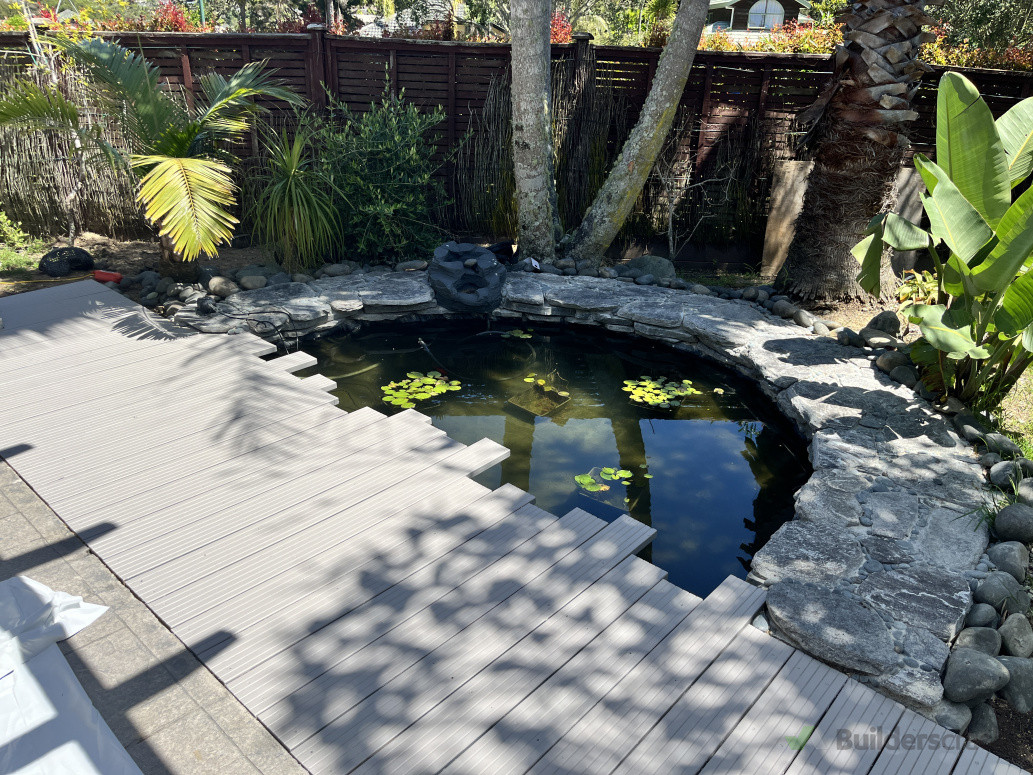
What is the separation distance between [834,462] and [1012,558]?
2.95 ft

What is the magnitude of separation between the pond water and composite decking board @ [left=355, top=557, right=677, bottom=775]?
510 mm

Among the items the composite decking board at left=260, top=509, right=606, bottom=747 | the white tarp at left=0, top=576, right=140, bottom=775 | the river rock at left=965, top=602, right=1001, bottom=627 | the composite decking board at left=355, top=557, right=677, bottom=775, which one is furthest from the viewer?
the river rock at left=965, top=602, right=1001, bottom=627

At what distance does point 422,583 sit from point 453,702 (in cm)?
57

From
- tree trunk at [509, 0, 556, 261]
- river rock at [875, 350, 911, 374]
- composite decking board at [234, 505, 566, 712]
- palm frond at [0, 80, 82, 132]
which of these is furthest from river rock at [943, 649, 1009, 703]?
Answer: palm frond at [0, 80, 82, 132]

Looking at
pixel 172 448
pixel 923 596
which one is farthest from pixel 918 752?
pixel 172 448

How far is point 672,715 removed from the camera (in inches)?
85.0

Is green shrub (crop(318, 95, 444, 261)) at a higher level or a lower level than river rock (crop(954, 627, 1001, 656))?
higher

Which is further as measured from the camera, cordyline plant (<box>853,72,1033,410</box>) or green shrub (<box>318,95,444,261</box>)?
green shrub (<box>318,95,444,261</box>)

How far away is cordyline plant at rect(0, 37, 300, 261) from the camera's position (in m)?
4.51

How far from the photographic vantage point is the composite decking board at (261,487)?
2904 mm

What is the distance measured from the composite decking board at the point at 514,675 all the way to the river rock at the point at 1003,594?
123 cm

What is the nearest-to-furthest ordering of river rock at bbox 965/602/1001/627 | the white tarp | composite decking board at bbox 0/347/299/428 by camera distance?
the white tarp < river rock at bbox 965/602/1001/627 < composite decking board at bbox 0/347/299/428

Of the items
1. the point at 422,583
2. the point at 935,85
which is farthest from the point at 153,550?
the point at 935,85

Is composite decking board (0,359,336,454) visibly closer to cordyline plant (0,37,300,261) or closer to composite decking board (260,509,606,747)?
cordyline plant (0,37,300,261)
